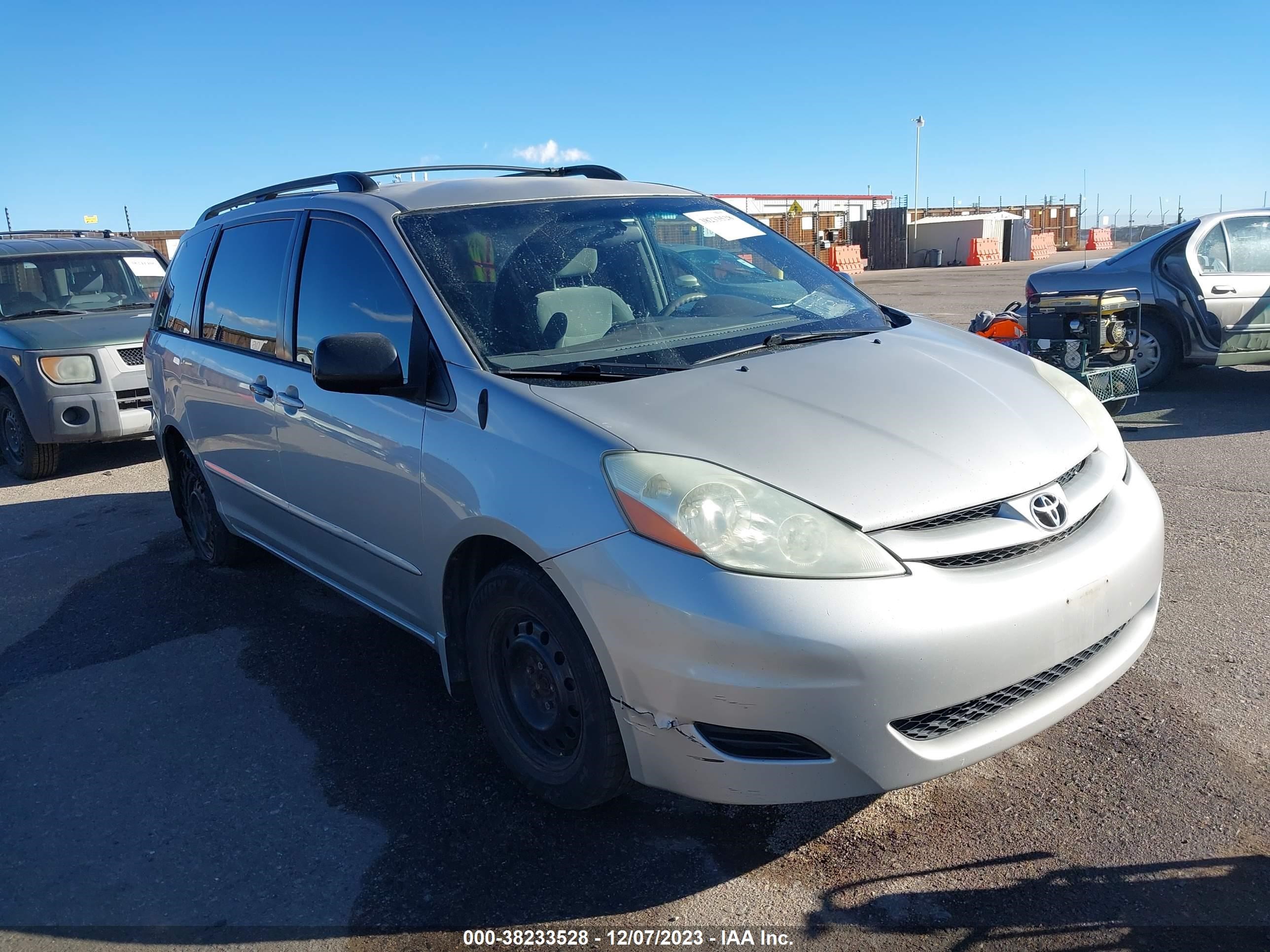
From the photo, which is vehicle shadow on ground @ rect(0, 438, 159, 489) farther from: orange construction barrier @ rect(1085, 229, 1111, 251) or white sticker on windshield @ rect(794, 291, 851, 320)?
orange construction barrier @ rect(1085, 229, 1111, 251)

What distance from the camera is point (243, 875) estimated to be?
2811mm

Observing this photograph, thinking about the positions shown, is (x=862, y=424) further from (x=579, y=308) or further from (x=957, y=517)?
(x=579, y=308)

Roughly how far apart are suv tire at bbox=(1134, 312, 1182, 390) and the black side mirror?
748cm

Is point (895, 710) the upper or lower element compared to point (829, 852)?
upper

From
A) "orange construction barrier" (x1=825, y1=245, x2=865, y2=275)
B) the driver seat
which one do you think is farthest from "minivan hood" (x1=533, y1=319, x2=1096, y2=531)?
"orange construction barrier" (x1=825, y1=245, x2=865, y2=275)

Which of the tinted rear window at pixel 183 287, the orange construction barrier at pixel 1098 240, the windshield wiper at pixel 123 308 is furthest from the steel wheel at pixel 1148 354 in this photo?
the orange construction barrier at pixel 1098 240

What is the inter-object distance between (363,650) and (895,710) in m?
2.62

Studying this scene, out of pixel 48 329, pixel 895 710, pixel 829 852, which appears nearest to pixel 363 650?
pixel 829 852

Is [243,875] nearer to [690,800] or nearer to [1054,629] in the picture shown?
[690,800]

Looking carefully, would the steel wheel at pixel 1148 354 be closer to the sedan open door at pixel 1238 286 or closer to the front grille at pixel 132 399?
the sedan open door at pixel 1238 286

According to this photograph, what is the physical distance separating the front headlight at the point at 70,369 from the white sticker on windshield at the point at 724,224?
5925mm

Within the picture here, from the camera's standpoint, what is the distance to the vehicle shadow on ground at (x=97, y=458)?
8523mm

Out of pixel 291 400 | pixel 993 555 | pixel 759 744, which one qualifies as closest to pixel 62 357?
pixel 291 400

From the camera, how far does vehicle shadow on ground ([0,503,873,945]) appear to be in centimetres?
262
